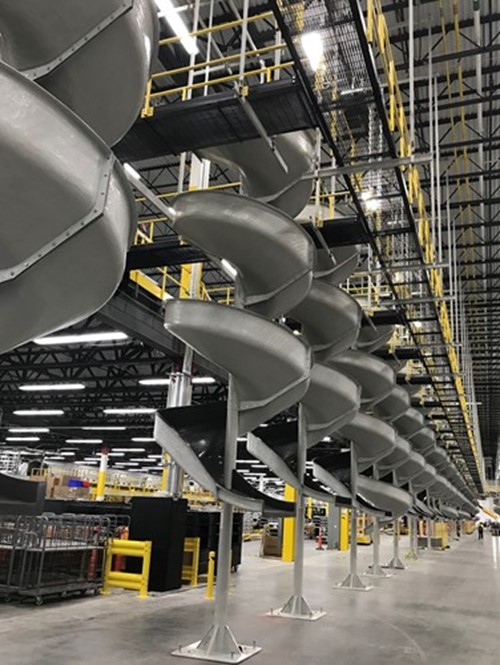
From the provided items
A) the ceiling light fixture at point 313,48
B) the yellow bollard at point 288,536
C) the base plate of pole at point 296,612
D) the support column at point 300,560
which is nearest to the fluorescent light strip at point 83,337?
the support column at point 300,560

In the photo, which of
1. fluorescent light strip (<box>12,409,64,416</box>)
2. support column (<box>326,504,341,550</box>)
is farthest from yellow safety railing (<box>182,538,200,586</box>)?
fluorescent light strip (<box>12,409,64,416</box>)

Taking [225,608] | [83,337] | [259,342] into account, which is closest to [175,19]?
[259,342]

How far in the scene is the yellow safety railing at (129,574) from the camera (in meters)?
11.2

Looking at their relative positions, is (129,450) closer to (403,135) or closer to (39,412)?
(39,412)

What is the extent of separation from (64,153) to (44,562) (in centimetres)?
898

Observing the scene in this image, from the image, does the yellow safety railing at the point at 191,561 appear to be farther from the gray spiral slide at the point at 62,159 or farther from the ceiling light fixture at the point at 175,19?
the gray spiral slide at the point at 62,159

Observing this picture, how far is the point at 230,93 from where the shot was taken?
5.50m

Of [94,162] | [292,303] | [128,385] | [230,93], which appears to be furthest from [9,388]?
[94,162]

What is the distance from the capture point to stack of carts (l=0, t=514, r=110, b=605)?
390 inches

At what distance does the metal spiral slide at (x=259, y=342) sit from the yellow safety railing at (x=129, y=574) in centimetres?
305

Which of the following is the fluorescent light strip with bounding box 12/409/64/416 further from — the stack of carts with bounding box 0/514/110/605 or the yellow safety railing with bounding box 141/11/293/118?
the yellow safety railing with bounding box 141/11/293/118

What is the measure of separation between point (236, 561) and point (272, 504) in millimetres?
8684

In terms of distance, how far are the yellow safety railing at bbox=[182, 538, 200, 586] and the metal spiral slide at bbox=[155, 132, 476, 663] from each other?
376cm

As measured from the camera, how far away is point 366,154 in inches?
241
